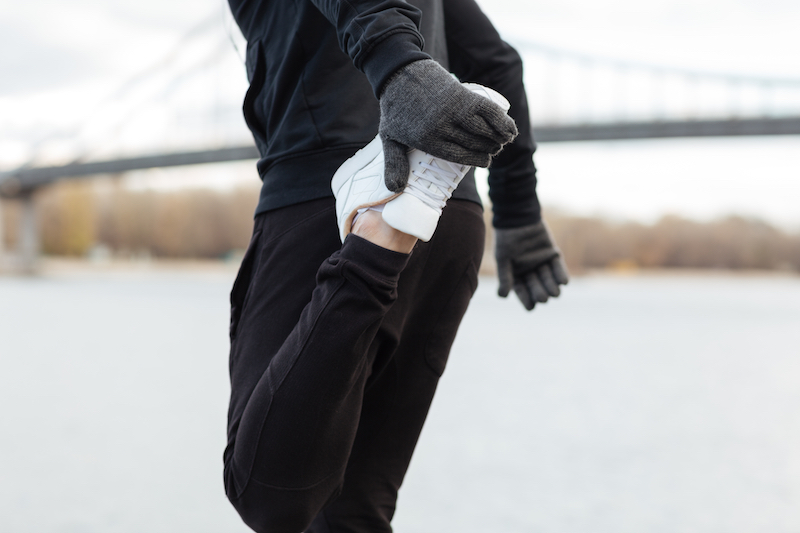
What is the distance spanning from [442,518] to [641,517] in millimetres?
416

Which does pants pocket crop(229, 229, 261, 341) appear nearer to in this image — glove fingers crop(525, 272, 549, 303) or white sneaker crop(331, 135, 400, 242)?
white sneaker crop(331, 135, 400, 242)

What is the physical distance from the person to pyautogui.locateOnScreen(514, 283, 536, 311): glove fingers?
14 centimetres

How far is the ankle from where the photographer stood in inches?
21.9

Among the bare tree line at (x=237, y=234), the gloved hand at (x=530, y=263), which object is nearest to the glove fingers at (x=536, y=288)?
the gloved hand at (x=530, y=263)

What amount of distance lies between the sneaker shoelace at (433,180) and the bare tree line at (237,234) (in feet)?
69.9

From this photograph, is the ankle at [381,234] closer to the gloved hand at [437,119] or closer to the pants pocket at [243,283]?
the gloved hand at [437,119]

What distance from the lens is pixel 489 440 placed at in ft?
6.28

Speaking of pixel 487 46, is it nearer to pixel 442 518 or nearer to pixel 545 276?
pixel 545 276

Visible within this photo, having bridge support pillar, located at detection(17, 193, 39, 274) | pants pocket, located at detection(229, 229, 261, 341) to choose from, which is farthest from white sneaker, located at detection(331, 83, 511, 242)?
bridge support pillar, located at detection(17, 193, 39, 274)

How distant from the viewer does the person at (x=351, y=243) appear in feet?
1.76

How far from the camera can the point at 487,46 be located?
80 cm

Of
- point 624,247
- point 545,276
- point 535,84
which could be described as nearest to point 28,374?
point 545,276

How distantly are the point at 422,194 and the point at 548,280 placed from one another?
14.7 inches

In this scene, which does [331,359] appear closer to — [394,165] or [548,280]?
[394,165]
